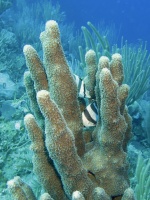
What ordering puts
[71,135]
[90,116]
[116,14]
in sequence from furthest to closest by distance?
[116,14] → [90,116] → [71,135]

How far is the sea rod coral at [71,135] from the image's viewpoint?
6.34 feet

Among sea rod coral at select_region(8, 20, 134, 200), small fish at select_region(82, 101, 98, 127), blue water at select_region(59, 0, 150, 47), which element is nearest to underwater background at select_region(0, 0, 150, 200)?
sea rod coral at select_region(8, 20, 134, 200)

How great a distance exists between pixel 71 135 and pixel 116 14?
72.3 meters

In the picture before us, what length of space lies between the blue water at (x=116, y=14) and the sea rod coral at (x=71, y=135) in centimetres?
1556

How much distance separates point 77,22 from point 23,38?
25.2 metres

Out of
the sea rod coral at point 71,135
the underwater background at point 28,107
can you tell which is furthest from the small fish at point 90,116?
the underwater background at point 28,107

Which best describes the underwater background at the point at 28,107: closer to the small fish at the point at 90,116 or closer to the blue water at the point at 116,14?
the small fish at the point at 90,116

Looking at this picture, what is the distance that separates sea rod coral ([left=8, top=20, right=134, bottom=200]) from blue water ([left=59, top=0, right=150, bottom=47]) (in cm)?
1556

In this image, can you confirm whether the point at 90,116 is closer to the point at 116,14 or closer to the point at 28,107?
the point at 28,107

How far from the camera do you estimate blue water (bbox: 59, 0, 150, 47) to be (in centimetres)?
3800

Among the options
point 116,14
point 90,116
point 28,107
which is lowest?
point 90,116

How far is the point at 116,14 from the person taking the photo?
6981cm

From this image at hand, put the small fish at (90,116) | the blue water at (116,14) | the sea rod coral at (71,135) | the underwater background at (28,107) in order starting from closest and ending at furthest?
the sea rod coral at (71,135) < the small fish at (90,116) < the underwater background at (28,107) < the blue water at (116,14)

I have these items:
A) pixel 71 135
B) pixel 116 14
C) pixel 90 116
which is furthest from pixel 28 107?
pixel 116 14
